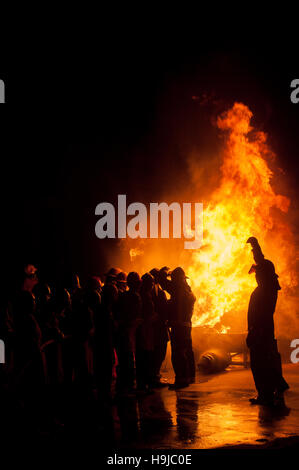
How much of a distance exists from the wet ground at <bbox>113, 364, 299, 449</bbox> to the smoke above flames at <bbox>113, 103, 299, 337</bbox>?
18.9ft

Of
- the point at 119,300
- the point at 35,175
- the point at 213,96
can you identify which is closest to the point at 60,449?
the point at 119,300

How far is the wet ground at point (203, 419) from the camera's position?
4.88 m

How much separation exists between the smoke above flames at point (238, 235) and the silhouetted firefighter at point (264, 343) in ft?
21.9

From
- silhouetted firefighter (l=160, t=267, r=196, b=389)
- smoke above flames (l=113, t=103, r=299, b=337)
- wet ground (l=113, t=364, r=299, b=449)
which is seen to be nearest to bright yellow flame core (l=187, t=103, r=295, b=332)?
smoke above flames (l=113, t=103, r=299, b=337)

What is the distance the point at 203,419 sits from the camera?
5.99 metres

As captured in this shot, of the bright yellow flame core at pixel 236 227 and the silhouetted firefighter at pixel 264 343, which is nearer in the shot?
the silhouetted firefighter at pixel 264 343

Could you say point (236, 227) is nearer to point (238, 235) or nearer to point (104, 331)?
point (238, 235)

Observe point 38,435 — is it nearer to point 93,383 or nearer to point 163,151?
point 93,383

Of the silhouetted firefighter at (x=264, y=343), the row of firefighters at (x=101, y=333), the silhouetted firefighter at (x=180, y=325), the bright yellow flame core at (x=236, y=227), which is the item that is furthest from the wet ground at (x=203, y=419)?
the bright yellow flame core at (x=236, y=227)

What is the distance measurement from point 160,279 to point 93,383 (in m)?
2.82

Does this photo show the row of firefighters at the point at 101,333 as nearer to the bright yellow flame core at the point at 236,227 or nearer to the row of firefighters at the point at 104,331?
the row of firefighters at the point at 104,331

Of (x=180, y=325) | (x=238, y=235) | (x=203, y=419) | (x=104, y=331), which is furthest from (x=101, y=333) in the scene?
(x=238, y=235)

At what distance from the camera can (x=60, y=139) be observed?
21.2 m

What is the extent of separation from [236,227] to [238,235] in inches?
9.9
